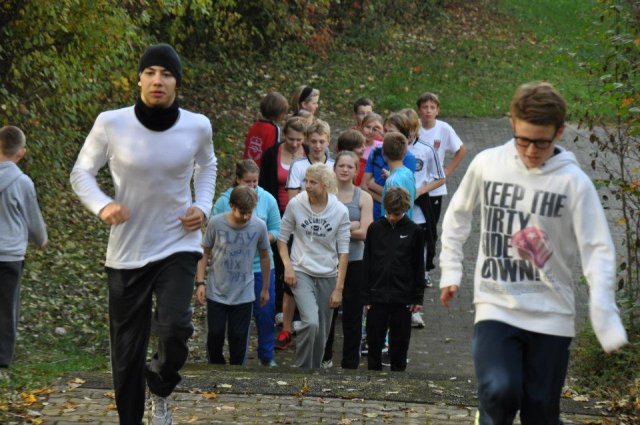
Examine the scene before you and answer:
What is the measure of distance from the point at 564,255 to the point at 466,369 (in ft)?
18.9

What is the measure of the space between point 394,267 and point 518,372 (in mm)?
4421

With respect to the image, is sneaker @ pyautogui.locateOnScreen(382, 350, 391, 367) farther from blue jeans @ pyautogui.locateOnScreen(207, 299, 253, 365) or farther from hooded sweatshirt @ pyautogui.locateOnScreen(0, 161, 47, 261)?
hooded sweatshirt @ pyautogui.locateOnScreen(0, 161, 47, 261)

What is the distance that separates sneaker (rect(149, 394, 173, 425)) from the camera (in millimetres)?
6977

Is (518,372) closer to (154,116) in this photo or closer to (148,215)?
(148,215)

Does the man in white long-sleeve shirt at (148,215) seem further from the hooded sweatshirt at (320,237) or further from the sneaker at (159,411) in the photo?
the hooded sweatshirt at (320,237)

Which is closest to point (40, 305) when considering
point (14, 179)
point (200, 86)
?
point (14, 179)

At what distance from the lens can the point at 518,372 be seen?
19.2ft

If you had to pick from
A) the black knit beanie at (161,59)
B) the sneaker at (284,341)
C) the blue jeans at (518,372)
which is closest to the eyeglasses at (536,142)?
the blue jeans at (518,372)

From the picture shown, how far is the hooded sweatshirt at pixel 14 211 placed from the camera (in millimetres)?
9875

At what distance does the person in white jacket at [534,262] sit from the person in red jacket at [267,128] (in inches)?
278

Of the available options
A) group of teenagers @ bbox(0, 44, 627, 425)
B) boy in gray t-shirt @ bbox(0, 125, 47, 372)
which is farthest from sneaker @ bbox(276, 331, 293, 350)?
group of teenagers @ bbox(0, 44, 627, 425)

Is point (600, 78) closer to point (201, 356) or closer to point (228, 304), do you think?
point (228, 304)

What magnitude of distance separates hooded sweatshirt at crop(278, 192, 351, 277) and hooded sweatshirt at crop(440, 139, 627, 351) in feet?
14.8

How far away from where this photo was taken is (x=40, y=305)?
12734mm
